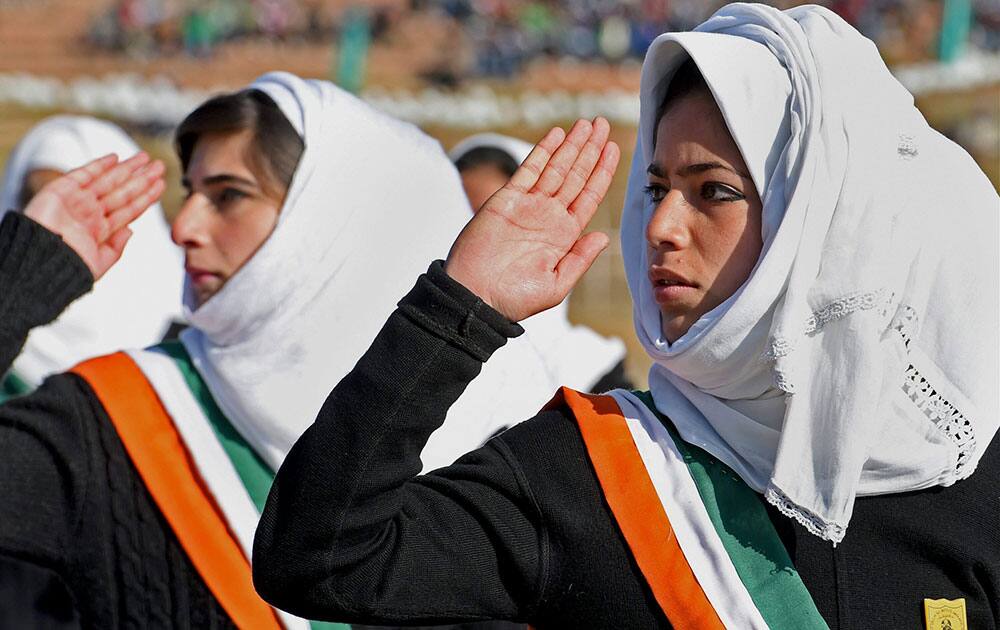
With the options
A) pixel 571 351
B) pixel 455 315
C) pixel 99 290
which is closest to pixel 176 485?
pixel 455 315

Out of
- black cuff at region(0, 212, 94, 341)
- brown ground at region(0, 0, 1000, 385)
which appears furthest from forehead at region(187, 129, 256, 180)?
brown ground at region(0, 0, 1000, 385)

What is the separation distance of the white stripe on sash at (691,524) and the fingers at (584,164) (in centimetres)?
38

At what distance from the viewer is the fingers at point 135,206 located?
3.20m

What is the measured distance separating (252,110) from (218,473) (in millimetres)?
836

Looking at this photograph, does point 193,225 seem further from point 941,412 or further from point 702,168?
point 941,412

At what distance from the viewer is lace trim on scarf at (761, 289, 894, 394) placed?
82.4 inches

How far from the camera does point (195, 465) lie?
3068mm

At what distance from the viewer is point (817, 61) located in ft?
7.36

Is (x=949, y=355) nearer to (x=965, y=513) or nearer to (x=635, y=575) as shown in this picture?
(x=965, y=513)

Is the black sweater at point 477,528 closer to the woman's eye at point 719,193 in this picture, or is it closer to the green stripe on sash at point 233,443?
the woman's eye at point 719,193

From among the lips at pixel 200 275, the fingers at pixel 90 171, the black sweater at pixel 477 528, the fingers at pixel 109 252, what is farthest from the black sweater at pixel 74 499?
the black sweater at pixel 477 528

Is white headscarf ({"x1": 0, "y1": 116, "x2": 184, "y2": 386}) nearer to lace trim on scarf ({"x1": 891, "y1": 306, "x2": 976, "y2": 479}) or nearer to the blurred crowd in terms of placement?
lace trim on scarf ({"x1": 891, "y1": 306, "x2": 976, "y2": 479})

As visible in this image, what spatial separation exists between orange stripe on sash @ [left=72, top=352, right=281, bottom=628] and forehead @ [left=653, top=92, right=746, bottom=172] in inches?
48.5

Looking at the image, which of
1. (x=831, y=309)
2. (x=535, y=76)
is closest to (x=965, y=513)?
(x=831, y=309)
